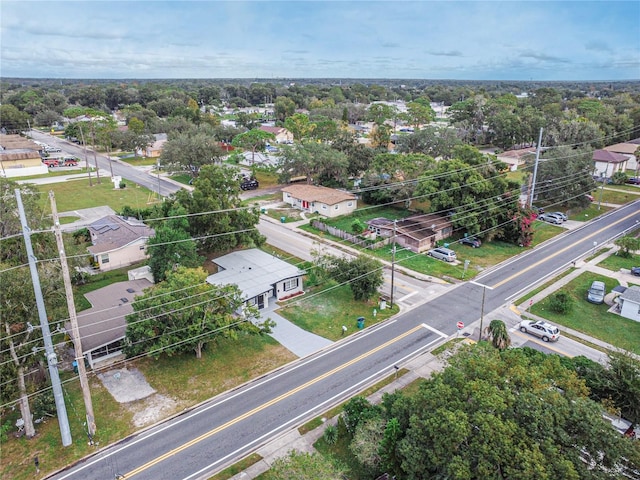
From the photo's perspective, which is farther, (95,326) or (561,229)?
(561,229)

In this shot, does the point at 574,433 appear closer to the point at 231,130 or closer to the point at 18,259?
the point at 18,259

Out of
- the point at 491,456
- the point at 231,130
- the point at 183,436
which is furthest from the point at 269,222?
the point at 231,130

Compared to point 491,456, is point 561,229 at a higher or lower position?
lower

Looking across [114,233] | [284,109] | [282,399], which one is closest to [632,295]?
[282,399]

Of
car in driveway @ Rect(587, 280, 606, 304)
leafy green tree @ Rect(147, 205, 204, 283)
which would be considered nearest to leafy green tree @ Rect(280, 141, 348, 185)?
leafy green tree @ Rect(147, 205, 204, 283)

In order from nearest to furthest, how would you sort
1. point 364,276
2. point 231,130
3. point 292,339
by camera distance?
point 292,339 → point 364,276 → point 231,130

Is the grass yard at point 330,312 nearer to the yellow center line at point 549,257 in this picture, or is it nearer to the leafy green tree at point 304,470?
the yellow center line at point 549,257

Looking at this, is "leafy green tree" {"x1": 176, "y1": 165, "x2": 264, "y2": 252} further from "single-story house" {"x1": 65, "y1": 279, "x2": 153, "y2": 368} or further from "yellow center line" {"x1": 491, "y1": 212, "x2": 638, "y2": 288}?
"yellow center line" {"x1": 491, "y1": 212, "x2": 638, "y2": 288}
